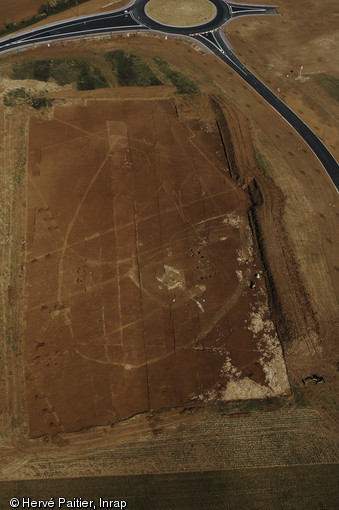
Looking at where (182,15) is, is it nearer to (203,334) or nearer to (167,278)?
(167,278)

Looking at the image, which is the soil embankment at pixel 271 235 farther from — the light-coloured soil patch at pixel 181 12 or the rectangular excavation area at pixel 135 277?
the light-coloured soil patch at pixel 181 12

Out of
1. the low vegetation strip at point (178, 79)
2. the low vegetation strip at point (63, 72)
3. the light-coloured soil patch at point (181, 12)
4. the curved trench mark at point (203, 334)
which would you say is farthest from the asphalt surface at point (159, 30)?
the curved trench mark at point (203, 334)

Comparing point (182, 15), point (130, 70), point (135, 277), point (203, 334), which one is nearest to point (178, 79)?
point (130, 70)

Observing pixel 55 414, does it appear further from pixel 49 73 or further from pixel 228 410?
pixel 49 73

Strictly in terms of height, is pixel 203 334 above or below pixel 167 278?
below

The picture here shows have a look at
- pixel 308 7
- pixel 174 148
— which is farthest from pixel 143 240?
pixel 308 7

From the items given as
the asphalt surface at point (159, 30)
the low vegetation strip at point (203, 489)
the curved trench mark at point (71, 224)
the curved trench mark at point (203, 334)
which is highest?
the asphalt surface at point (159, 30)
